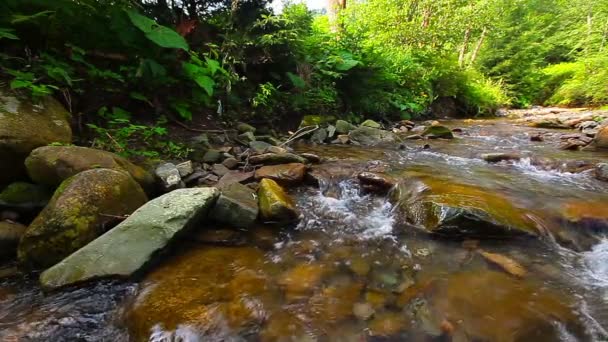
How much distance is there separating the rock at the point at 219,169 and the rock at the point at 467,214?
2116 mm

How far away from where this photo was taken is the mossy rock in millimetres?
2662

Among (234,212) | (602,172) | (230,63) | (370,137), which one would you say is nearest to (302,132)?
(370,137)

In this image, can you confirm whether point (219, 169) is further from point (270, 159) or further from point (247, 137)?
point (247, 137)

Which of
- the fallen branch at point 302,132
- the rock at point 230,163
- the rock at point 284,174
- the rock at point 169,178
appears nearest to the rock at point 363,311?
the rock at point 284,174

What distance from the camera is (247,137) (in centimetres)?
539

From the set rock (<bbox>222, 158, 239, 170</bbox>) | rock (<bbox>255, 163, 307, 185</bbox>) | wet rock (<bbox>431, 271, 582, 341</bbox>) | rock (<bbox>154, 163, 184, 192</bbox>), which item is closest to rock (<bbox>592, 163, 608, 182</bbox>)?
wet rock (<bbox>431, 271, 582, 341</bbox>)

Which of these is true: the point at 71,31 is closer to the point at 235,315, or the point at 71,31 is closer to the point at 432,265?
the point at 235,315

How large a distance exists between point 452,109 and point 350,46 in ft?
19.3

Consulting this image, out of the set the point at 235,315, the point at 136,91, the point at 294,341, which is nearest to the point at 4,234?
the point at 235,315

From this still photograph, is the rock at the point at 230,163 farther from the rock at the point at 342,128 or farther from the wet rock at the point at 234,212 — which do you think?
the rock at the point at 342,128

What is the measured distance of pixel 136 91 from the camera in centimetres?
459

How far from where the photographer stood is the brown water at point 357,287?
1.82 m

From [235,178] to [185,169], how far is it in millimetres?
578

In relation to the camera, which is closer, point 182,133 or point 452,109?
point 182,133
